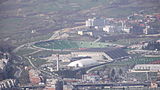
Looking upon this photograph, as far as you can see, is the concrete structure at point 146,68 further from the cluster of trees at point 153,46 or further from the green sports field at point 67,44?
the green sports field at point 67,44

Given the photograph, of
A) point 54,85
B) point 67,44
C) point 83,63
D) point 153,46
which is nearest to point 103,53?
point 83,63

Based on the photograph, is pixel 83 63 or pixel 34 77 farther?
pixel 83 63

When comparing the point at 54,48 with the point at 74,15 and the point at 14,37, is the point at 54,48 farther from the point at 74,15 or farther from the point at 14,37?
the point at 74,15

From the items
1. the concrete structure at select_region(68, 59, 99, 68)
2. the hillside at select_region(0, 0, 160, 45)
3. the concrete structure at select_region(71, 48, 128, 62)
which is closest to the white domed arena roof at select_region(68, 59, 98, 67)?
the concrete structure at select_region(68, 59, 99, 68)

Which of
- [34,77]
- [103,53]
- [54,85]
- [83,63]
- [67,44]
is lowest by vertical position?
[67,44]

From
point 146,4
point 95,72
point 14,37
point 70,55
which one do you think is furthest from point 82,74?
point 146,4

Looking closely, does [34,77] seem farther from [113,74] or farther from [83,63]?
[83,63]
